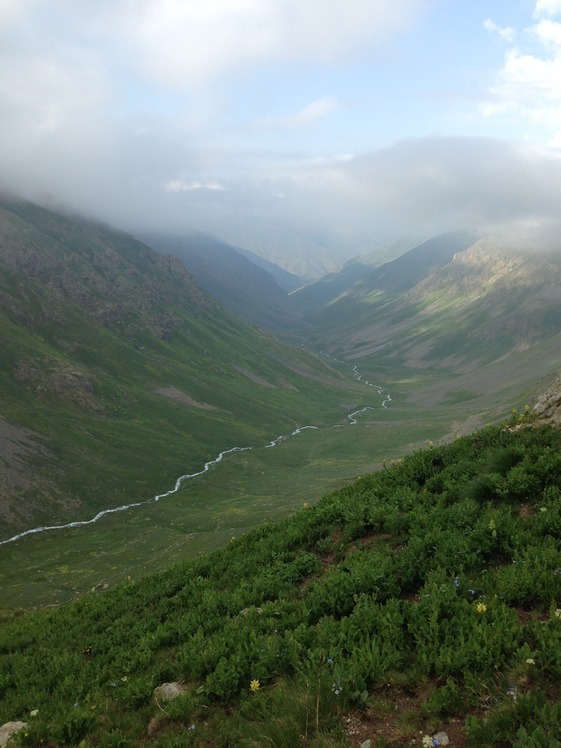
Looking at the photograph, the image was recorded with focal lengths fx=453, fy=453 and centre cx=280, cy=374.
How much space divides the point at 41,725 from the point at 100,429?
595 ft

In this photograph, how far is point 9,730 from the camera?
10203mm

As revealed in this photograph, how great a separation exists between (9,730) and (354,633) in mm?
8095

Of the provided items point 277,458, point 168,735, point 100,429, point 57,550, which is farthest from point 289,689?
point 100,429

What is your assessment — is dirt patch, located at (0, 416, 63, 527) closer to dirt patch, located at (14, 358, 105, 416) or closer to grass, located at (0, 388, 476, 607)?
grass, located at (0, 388, 476, 607)

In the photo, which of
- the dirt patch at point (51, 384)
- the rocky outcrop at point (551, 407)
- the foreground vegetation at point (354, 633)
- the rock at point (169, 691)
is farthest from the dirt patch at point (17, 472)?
the rocky outcrop at point (551, 407)

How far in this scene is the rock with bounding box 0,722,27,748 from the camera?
9.79m

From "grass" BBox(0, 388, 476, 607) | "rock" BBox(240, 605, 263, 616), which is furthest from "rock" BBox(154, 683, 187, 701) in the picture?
"grass" BBox(0, 388, 476, 607)

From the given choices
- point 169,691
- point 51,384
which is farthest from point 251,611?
point 51,384

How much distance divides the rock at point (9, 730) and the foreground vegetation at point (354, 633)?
0.25 metres

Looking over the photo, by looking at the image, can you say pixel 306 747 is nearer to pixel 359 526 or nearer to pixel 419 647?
pixel 419 647

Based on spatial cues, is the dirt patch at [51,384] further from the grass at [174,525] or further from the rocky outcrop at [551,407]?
the rocky outcrop at [551,407]

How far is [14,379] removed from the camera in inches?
7328

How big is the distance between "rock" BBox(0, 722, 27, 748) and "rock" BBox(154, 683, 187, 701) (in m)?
2.96

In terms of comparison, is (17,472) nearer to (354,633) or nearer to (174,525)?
(174,525)
